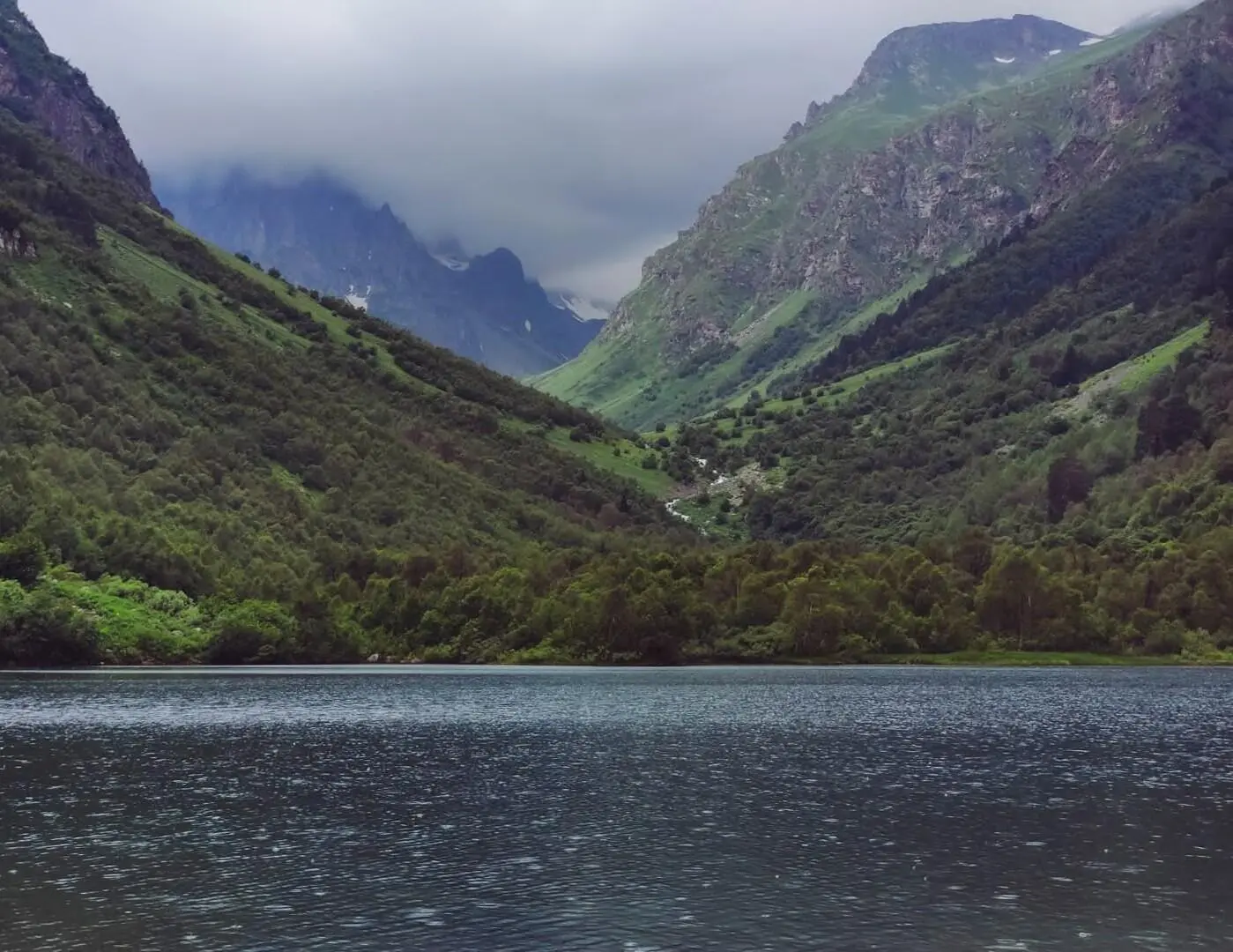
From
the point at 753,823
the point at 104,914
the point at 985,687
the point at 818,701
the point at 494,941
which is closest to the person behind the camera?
the point at 494,941

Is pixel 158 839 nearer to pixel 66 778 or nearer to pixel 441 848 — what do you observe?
pixel 441 848

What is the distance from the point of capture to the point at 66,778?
71750mm

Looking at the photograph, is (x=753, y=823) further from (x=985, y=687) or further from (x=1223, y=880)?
(x=985, y=687)

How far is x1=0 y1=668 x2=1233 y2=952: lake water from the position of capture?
39.8 metres

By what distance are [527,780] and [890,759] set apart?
26.0m

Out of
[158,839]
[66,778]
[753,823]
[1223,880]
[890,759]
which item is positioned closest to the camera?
[1223,880]

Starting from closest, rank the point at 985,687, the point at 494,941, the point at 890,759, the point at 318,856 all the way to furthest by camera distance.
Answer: the point at 494,941 → the point at 318,856 → the point at 890,759 → the point at 985,687

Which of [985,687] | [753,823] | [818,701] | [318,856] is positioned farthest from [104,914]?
[985,687]

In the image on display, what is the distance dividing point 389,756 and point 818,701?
203 ft

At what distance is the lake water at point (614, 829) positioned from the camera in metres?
39.8

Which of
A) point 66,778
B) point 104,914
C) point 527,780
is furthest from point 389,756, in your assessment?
point 104,914

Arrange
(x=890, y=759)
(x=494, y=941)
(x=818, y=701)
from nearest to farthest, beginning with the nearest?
(x=494, y=941)
(x=890, y=759)
(x=818, y=701)

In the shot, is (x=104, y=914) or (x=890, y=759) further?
→ (x=890, y=759)

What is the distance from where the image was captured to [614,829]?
57.2m
